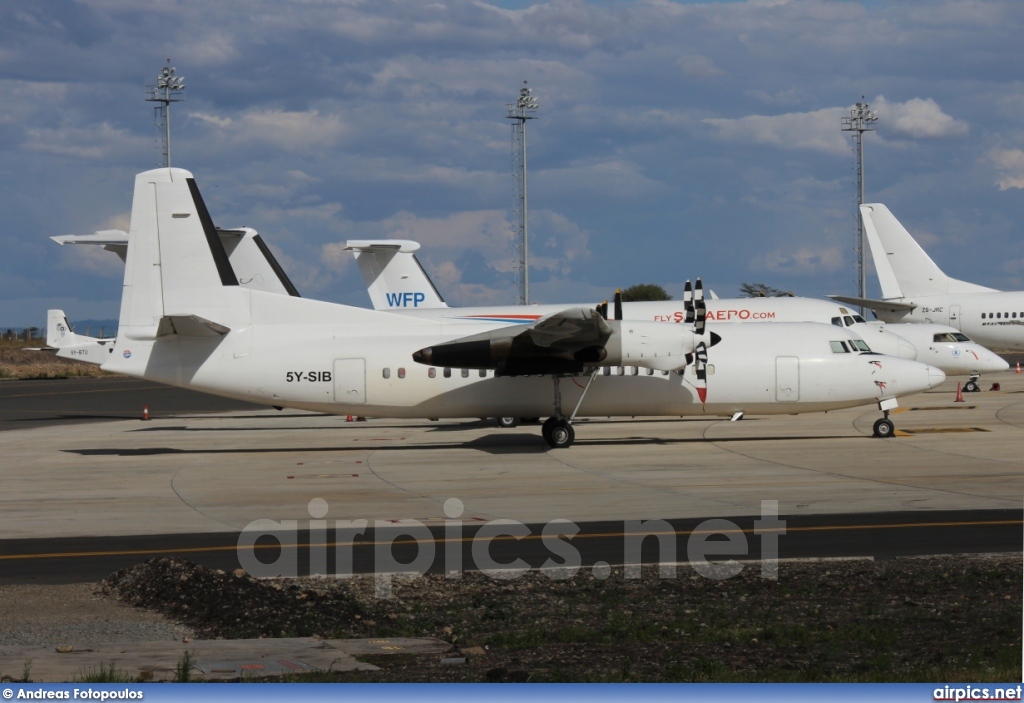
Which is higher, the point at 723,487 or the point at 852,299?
the point at 852,299

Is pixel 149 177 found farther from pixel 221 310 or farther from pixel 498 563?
pixel 498 563

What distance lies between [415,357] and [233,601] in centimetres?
1474

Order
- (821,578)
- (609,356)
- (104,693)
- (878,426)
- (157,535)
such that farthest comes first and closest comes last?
(878,426)
(609,356)
(157,535)
(821,578)
(104,693)

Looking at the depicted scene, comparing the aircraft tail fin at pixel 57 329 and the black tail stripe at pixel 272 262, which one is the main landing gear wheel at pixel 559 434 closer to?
the black tail stripe at pixel 272 262

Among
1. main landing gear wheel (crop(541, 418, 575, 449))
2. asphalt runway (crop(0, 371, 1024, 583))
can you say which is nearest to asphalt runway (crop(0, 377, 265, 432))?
asphalt runway (crop(0, 371, 1024, 583))

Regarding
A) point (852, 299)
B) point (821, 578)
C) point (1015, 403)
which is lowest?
point (821, 578)

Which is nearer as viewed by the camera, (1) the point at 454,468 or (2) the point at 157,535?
(2) the point at 157,535

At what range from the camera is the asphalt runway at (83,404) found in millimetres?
39125

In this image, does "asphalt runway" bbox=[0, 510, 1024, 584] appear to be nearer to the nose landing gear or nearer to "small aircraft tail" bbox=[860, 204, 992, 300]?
the nose landing gear

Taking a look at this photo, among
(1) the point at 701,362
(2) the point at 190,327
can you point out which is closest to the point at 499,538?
(1) the point at 701,362

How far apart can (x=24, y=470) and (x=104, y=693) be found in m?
20.0

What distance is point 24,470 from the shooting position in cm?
2316

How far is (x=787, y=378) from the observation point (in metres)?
26.3

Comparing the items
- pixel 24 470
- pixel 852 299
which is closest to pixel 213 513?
pixel 24 470
